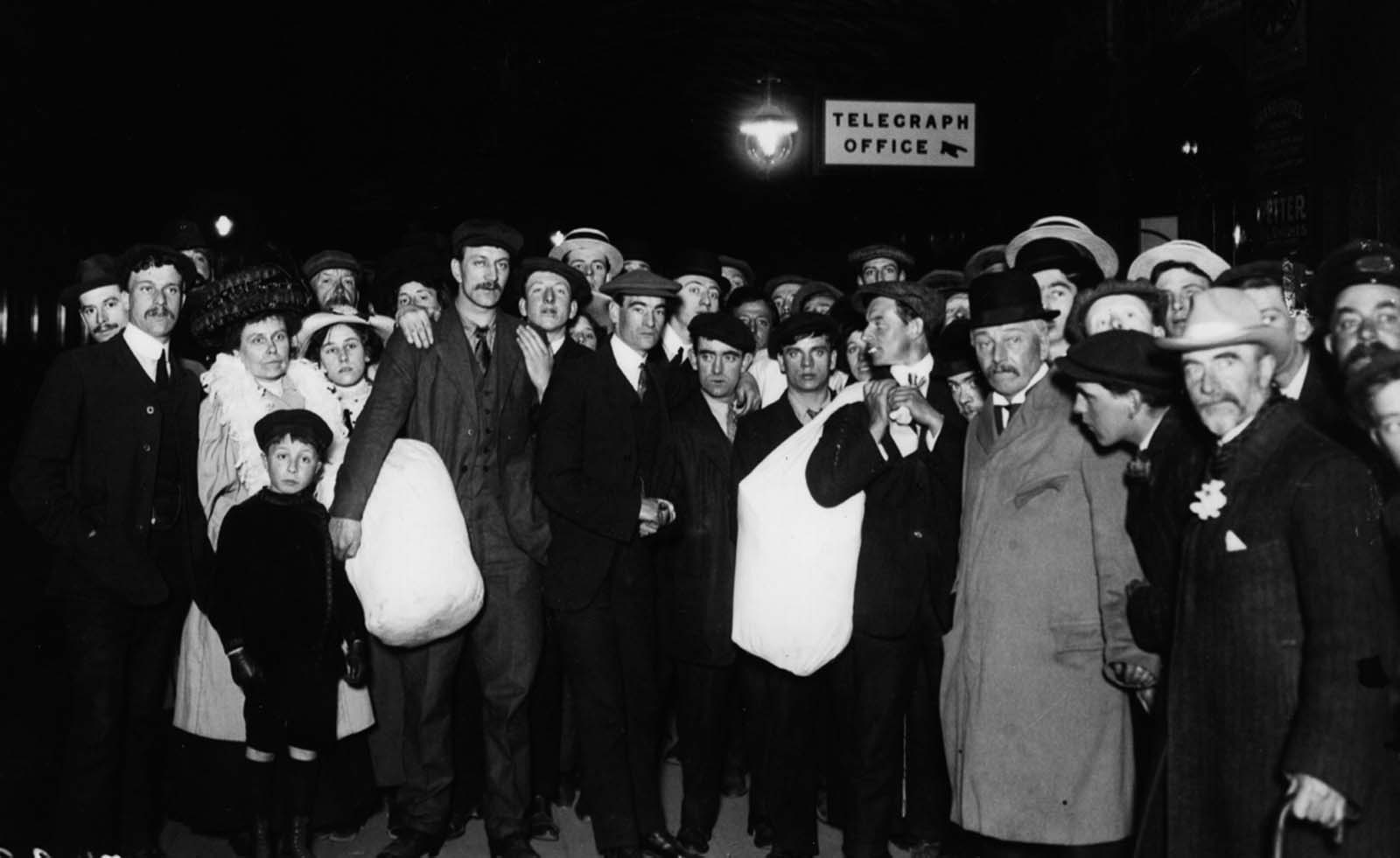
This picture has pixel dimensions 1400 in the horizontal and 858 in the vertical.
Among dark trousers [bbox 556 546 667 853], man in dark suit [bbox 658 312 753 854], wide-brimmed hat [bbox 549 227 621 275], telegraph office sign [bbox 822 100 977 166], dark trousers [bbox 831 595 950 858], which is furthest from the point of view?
telegraph office sign [bbox 822 100 977 166]

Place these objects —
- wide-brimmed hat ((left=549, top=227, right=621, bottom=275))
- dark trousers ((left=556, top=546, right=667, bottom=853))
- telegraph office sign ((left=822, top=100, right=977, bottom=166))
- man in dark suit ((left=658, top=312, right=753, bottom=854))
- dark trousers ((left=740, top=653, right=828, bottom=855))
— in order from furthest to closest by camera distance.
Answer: telegraph office sign ((left=822, top=100, right=977, bottom=166)), wide-brimmed hat ((left=549, top=227, right=621, bottom=275)), man in dark suit ((left=658, top=312, right=753, bottom=854)), dark trousers ((left=740, top=653, right=828, bottom=855)), dark trousers ((left=556, top=546, right=667, bottom=853))

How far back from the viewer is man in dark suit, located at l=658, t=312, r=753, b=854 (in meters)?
5.32

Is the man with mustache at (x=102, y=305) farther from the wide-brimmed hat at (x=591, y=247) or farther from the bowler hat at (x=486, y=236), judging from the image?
the wide-brimmed hat at (x=591, y=247)

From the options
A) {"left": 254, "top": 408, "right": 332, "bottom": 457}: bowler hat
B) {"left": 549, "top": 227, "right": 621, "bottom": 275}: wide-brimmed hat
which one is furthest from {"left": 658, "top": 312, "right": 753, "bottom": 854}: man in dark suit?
{"left": 549, "top": 227, "right": 621, "bottom": 275}: wide-brimmed hat

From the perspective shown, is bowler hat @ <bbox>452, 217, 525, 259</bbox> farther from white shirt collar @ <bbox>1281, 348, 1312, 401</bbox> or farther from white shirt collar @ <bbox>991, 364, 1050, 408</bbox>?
white shirt collar @ <bbox>1281, 348, 1312, 401</bbox>

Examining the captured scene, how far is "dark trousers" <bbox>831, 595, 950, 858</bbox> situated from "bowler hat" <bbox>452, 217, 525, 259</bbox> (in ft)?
6.91

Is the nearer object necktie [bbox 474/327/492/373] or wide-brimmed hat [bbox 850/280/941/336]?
wide-brimmed hat [bbox 850/280/941/336]

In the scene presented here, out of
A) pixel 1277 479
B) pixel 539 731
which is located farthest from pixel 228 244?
pixel 1277 479

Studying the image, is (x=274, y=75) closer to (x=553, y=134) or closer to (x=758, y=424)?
(x=553, y=134)

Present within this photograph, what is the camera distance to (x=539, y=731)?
18.8ft

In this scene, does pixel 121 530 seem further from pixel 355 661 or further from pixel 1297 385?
pixel 1297 385

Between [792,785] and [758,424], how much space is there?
1.45m

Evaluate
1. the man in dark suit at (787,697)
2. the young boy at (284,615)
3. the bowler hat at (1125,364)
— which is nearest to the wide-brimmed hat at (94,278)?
the young boy at (284,615)

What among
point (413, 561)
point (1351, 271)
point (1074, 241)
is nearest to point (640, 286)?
point (413, 561)
